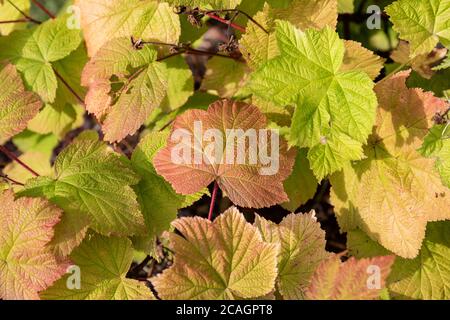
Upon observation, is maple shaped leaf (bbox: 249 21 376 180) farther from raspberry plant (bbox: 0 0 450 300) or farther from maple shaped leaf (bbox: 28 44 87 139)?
maple shaped leaf (bbox: 28 44 87 139)

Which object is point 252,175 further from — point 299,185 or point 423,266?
point 423,266

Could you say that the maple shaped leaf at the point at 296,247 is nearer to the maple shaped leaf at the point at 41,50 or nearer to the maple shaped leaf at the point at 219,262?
the maple shaped leaf at the point at 219,262

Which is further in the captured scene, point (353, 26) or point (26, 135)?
point (26, 135)

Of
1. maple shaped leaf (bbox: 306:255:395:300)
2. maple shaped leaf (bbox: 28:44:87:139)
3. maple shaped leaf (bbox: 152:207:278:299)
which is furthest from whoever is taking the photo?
maple shaped leaf (bbox: 28:44:87:139)

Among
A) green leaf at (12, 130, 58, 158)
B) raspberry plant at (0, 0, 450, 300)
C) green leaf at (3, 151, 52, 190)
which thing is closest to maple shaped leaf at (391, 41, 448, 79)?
raspberry plant at (0, 0, 450, 300)

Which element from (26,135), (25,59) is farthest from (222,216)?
(26,135)
